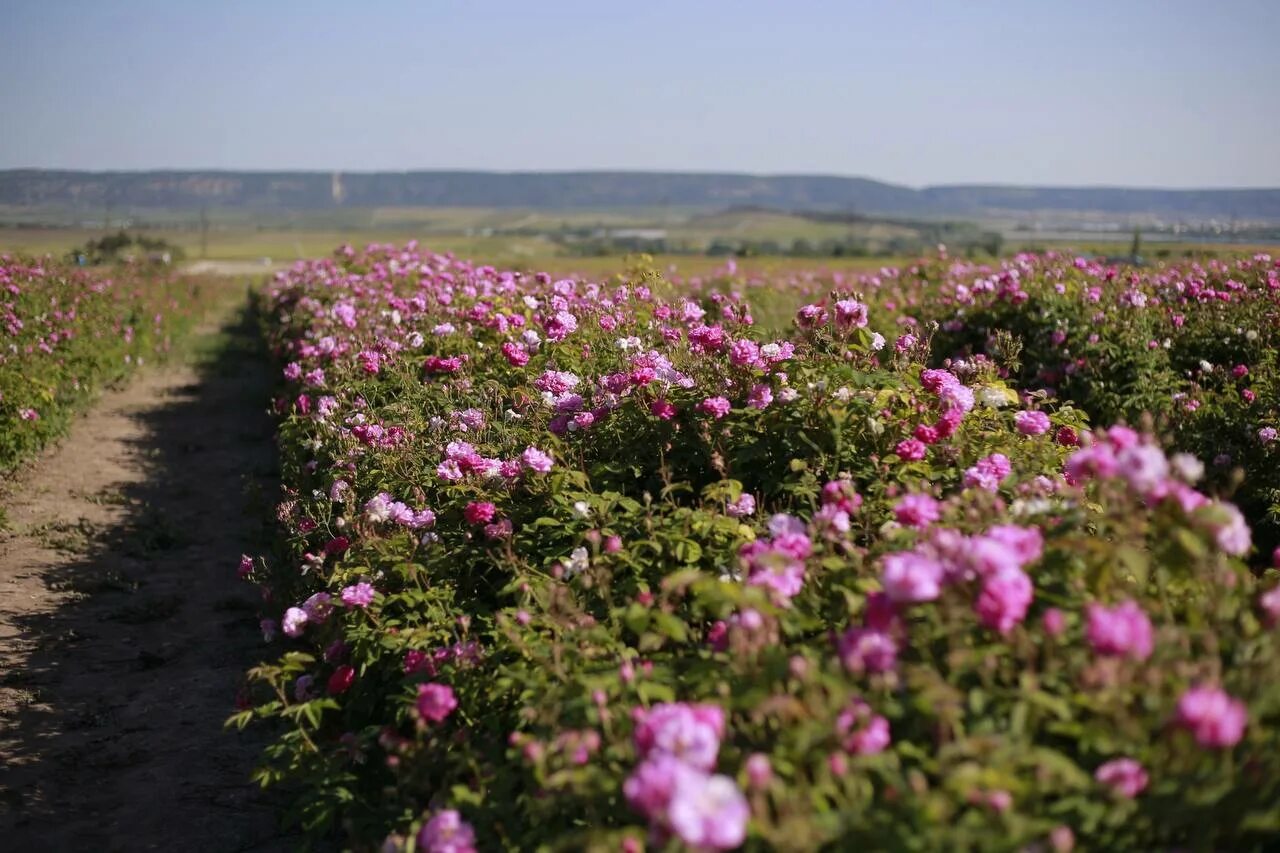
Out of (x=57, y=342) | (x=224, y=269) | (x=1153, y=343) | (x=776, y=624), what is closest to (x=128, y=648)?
(x=776, y=624)

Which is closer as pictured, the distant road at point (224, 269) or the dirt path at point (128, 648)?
the dirt path at point (128, 648)

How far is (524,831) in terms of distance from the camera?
245 centimetres

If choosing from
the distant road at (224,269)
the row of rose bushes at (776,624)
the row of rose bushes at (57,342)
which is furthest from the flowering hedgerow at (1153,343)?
the distant road at (224,269)

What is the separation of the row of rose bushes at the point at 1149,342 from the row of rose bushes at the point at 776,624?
48.7 inches

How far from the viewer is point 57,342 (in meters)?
10.2

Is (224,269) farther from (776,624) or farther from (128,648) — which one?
(776,624)

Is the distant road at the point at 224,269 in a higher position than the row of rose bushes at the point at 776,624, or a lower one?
lower

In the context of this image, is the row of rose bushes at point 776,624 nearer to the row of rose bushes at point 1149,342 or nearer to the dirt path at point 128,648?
the dirt path at point 128,648

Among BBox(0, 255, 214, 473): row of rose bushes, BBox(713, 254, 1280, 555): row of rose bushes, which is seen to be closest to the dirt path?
BBox(0, 255, 214, 473): row of rose bushes

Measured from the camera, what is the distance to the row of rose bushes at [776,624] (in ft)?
6.00

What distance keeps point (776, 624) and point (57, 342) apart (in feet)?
32.4

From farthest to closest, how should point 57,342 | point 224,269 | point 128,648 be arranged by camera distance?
1. point 224,269
2. point 57,342
3. point 128,648

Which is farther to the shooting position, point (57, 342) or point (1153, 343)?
point (57, 342)

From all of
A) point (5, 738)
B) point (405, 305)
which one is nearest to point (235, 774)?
point (5, 738)
